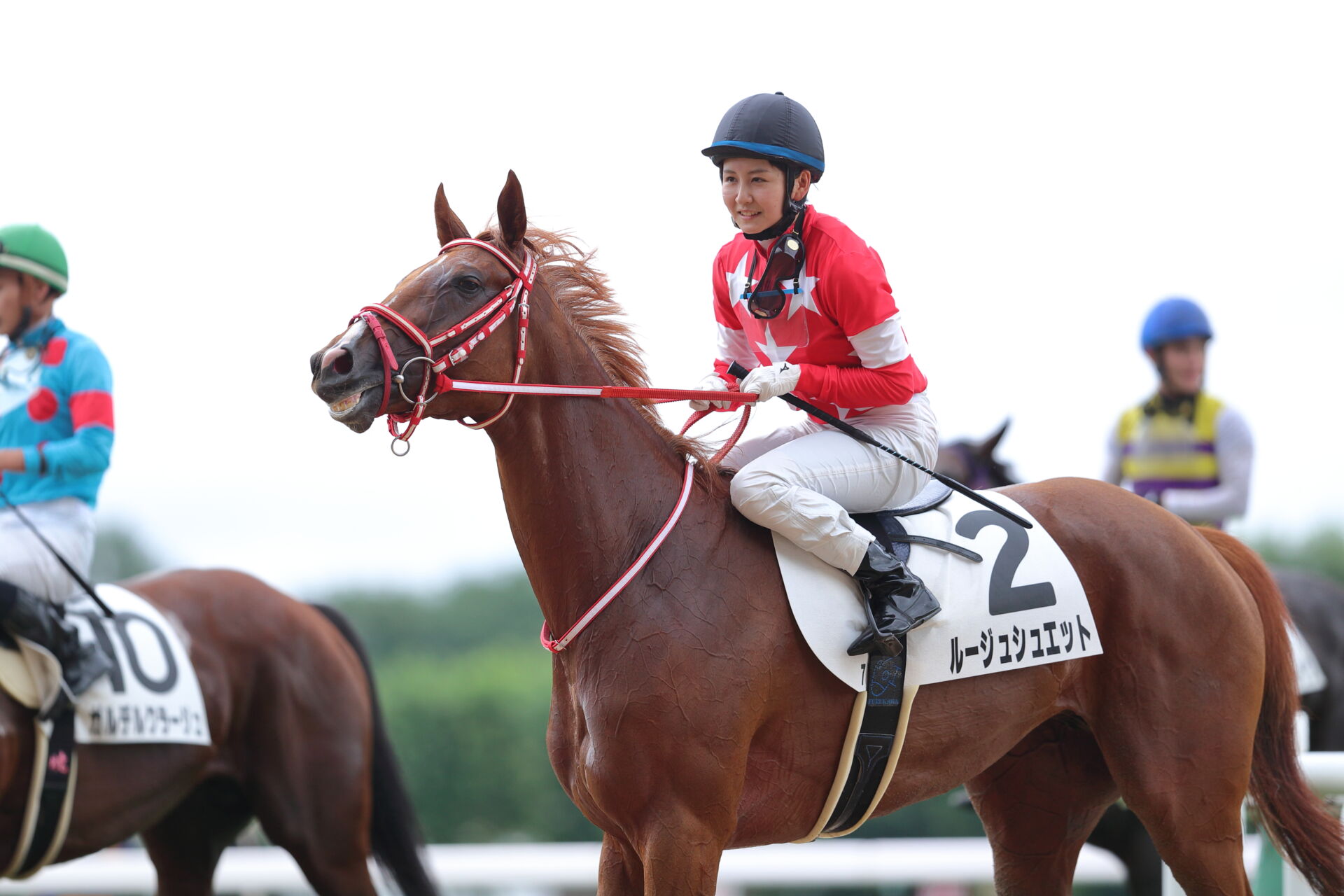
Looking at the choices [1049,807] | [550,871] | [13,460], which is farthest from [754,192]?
[550,871]

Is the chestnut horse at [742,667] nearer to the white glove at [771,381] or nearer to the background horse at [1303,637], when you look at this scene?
the white glove at [771,381]

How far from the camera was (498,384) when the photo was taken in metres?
3.08

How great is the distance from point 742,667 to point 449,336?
1031 millimetres

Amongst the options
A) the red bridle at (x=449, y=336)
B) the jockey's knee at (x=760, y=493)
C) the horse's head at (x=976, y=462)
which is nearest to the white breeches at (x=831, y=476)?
the jockey's knee at (x=760, y=493)

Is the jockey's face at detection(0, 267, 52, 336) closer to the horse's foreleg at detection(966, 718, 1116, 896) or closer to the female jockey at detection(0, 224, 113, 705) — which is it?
the female jockey at detection(0, 224, 113, 705)

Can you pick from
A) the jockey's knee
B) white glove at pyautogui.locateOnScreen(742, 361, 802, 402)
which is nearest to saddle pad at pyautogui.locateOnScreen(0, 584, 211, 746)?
the jockey's knee

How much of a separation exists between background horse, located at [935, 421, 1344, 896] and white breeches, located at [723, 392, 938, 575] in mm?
2951

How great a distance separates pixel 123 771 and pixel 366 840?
3.25 ft

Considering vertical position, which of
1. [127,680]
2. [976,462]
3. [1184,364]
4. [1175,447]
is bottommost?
[127,680]

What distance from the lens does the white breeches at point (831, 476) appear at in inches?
129

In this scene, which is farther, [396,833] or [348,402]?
[396,833]

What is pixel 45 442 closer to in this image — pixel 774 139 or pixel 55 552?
pixel 55 552

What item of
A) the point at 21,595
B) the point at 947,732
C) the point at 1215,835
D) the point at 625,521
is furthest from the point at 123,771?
the point at 1215,835

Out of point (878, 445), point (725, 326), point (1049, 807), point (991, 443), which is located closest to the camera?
point (878, 445)
